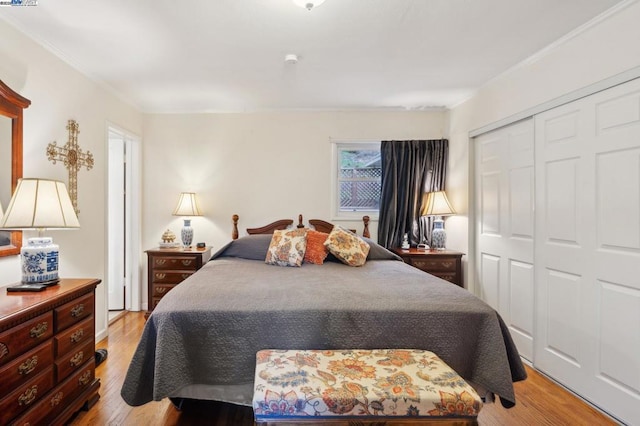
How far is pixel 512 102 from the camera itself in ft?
9.15

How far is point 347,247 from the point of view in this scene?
2.96 m

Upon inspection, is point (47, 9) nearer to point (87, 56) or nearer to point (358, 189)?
point (87, 56)

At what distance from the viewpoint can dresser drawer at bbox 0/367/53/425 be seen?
4.50ft

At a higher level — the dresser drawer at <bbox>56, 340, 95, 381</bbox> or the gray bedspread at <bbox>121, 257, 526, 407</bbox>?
the gray bedspread at <bbox>121, 257, 526, 407</bbox>

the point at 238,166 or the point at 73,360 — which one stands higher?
the point at 238,166

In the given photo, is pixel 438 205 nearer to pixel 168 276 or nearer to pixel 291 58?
pixel 291 58

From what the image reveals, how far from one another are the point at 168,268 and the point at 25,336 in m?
1.91

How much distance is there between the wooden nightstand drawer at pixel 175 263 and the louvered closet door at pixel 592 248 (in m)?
3.17

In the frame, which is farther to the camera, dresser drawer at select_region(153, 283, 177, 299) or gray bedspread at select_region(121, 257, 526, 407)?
dresser drawer at select_region(153, 283, 177, 299)

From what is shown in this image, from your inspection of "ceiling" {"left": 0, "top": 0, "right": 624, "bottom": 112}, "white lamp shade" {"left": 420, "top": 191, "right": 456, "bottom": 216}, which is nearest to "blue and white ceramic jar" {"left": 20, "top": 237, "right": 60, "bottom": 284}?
"ceiling" {"left": 0, "top": 0, "right": 624, "bottom": 112}

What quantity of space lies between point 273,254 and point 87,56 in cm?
217

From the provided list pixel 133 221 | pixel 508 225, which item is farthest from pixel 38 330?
pixel 508 225

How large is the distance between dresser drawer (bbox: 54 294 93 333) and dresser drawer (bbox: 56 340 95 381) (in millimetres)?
171

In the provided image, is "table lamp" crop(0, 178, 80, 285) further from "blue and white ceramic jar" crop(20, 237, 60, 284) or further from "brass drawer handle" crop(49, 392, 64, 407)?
"brass drawer handle" crop(49, 392, 64, 407)
